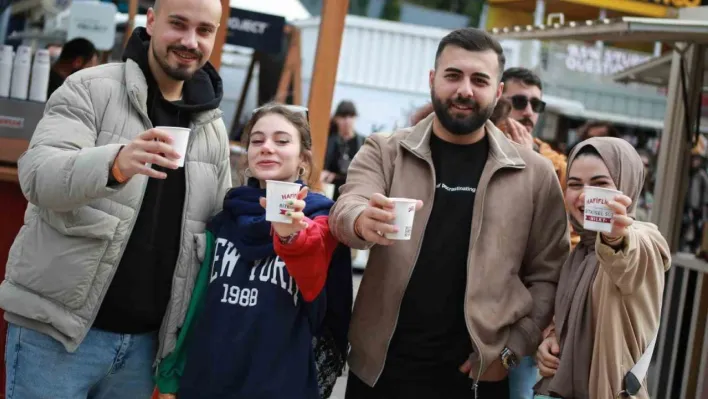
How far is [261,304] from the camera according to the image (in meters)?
3.34

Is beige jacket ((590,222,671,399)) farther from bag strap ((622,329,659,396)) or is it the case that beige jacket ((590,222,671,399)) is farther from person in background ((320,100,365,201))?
person in background ((320,100,365,201))

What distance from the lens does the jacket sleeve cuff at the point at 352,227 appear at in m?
3.13

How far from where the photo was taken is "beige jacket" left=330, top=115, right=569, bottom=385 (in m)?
3.36

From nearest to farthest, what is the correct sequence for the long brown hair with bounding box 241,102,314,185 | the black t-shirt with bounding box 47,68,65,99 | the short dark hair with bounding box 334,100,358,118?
the long brown hair with bounding box 241,102,314,185, the black t-shirt with bounding box 47,68,65,99, the short dark hair with bounding box 334,100,358,118

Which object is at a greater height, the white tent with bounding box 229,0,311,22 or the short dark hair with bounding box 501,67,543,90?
the white tent with bounding box 229,0,311,22

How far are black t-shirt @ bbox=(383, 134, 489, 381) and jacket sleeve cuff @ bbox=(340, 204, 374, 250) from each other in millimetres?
306

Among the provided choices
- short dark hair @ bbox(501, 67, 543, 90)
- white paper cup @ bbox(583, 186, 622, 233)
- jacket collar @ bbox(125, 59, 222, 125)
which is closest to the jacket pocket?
jacket collar @ bbox(125, 59, 222, 125)

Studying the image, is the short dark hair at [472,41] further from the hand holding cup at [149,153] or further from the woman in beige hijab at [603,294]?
the hand holding cup at [149,153]

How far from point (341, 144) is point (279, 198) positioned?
29.6 feet

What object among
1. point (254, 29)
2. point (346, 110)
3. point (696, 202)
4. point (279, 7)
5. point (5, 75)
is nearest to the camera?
point (5, 75)

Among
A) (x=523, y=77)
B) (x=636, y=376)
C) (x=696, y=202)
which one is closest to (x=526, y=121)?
(x=523, y=77)

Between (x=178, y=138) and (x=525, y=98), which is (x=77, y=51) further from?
(x=178, y=138)

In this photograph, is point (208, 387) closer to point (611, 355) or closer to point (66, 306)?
point (66, 306)

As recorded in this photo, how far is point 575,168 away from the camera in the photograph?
339cm
